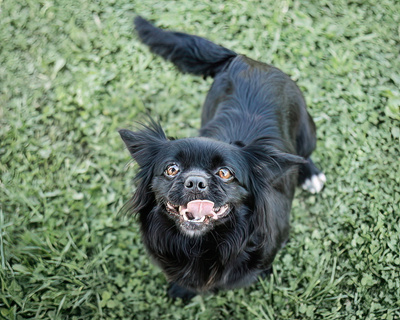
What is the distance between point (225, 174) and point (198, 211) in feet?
0.97

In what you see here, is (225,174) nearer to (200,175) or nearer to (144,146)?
(200,175)

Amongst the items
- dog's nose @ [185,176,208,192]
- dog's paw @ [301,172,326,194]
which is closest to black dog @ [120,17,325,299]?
dog's nose @ [185,176,208,192]

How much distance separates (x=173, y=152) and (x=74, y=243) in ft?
5.97

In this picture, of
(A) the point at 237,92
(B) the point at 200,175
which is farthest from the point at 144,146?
(A) the point at 237,92

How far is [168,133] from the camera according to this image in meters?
4.36

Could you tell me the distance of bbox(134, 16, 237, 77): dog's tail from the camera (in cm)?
339

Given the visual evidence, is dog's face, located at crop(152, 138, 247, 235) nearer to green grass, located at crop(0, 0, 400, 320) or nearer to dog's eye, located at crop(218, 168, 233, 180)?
dog's eye, located at crop(218, 168, 233, 180)

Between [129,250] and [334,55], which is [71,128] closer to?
[129,250]

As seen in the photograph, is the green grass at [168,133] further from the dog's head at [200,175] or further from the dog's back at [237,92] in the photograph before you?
the dog's head at [200,175]

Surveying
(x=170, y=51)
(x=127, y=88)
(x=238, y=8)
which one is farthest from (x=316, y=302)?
(x=238, y=8)

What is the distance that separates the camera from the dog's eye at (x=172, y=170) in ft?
8.44

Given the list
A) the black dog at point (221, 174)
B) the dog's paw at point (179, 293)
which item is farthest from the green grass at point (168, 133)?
the black dog at point (221, 174)

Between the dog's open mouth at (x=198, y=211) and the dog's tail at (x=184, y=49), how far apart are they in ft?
4.85

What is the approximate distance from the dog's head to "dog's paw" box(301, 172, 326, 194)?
1442 millimetres
